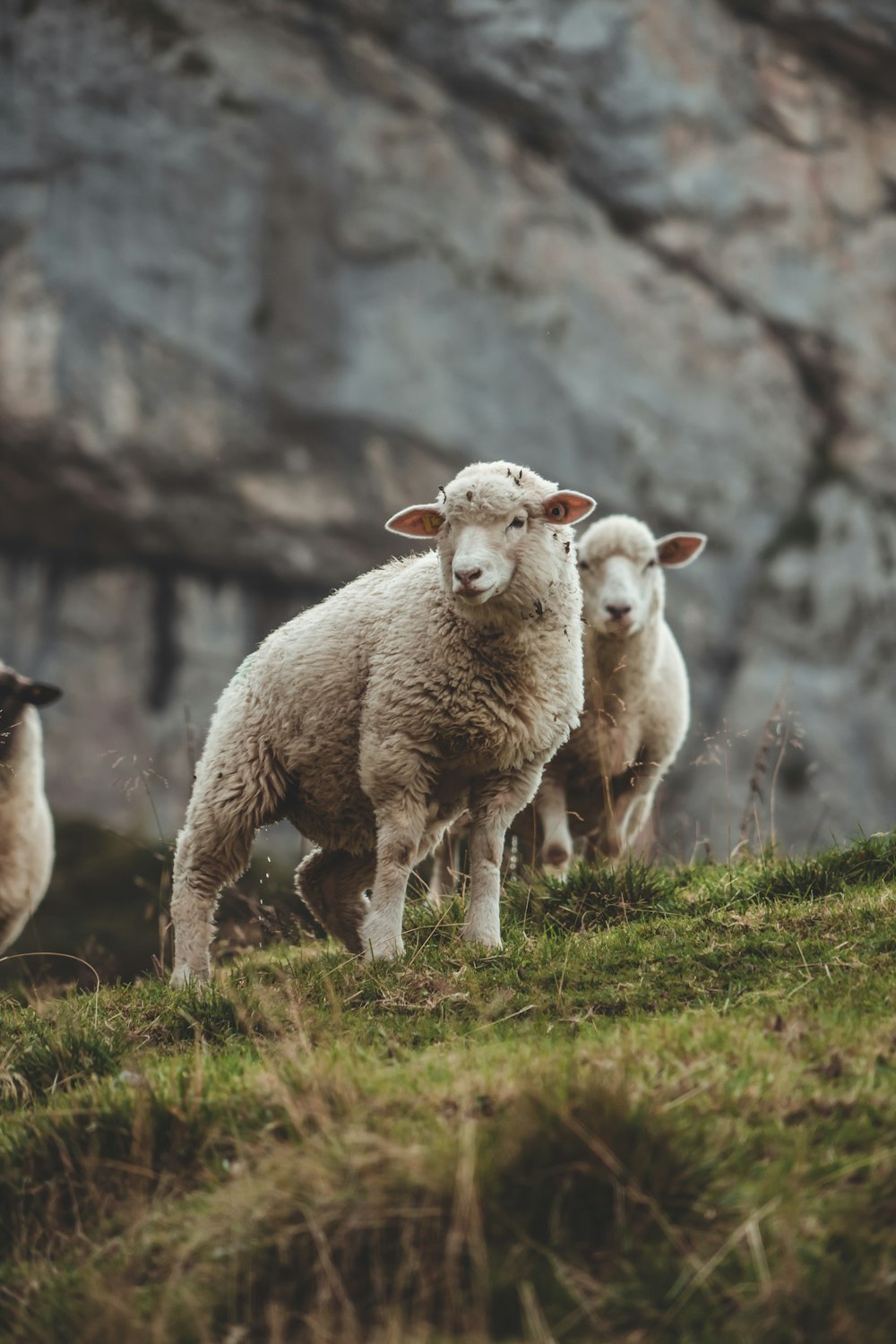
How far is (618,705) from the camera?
741 centimetres

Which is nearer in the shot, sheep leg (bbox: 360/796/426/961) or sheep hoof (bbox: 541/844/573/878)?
sheep leg (bbox: 360/796/426/961)

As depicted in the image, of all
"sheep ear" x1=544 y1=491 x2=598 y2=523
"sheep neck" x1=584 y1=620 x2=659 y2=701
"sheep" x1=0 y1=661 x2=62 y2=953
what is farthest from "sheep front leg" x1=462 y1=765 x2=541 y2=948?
"sheep" x1=0 y1=661 x2=62 y2=953

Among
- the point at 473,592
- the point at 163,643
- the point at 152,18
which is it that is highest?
the point at 473,592

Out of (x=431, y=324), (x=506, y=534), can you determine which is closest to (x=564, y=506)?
(x=506, y=534)

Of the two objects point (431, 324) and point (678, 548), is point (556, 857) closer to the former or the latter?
point (678, 548)

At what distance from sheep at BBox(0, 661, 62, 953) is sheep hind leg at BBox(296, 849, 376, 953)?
2093 mm

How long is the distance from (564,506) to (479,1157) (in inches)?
114

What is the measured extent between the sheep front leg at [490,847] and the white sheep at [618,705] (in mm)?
1714

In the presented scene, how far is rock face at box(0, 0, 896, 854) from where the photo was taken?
2331 cm

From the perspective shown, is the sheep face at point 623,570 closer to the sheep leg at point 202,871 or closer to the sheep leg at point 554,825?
the sheep leg at point 554,825

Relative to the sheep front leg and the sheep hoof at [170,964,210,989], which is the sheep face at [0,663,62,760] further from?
the sheep front leg

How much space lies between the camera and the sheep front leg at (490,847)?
507cm

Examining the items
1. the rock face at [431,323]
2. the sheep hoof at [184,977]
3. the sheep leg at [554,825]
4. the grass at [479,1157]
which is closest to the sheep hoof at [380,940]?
the grass at [479,1157]

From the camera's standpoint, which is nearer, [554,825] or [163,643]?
[554,825]
